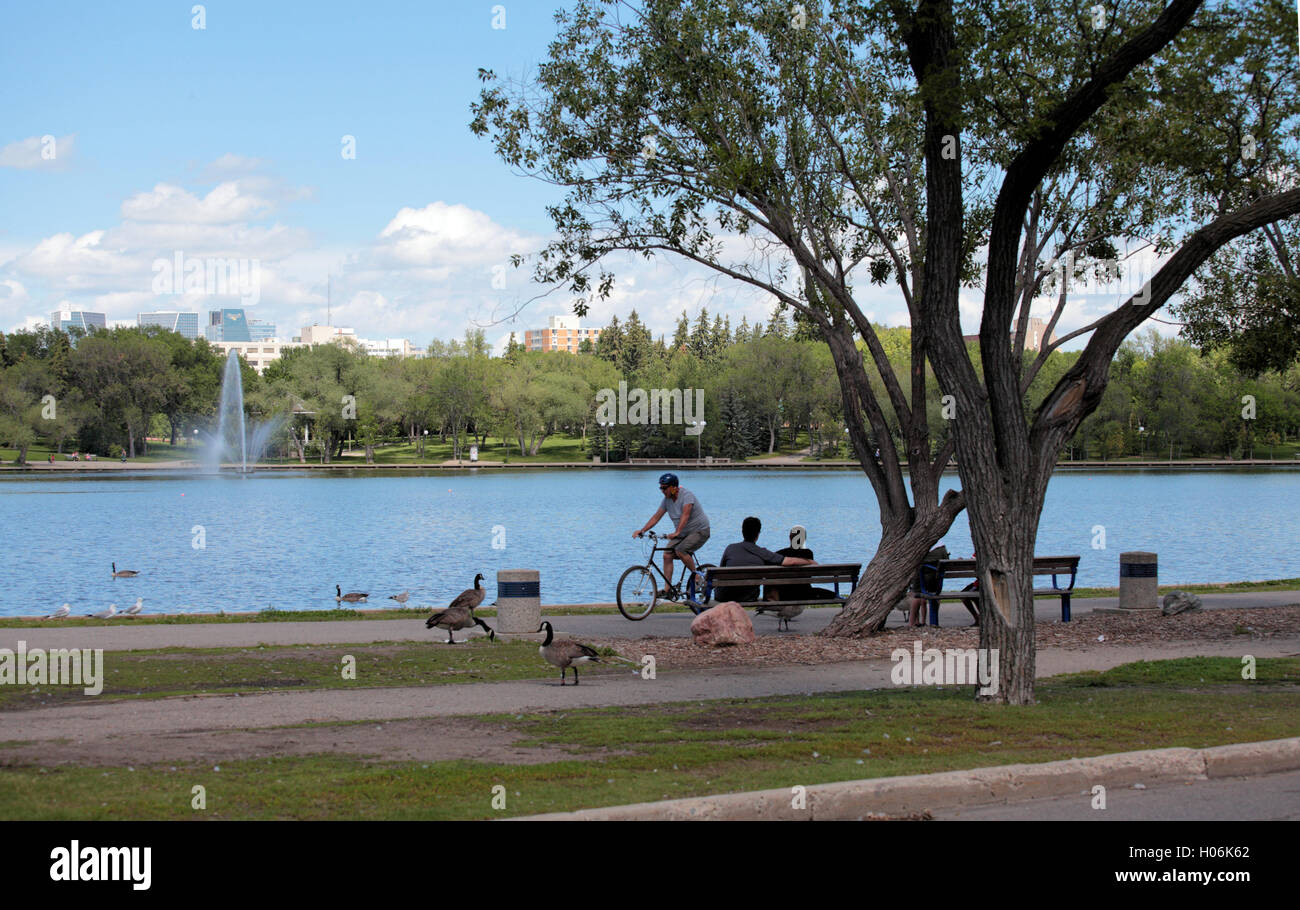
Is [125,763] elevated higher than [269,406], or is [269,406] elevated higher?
[269,406]

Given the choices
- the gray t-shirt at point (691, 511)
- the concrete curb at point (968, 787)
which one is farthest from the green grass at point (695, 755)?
the gray t-shirt at point (691, 511)

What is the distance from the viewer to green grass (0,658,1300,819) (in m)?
6.70

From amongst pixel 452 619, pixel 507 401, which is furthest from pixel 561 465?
pixel 452 619

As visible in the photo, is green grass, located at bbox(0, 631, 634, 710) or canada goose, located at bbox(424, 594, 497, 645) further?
canada goose, located at bbox(424, 594, 497, 645)

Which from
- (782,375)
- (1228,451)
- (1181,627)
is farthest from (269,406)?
(1181,627)

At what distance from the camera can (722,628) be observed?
48.3ft

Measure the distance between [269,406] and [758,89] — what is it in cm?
11755

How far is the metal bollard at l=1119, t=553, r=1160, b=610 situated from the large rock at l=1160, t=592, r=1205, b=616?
→ 0.64 meters

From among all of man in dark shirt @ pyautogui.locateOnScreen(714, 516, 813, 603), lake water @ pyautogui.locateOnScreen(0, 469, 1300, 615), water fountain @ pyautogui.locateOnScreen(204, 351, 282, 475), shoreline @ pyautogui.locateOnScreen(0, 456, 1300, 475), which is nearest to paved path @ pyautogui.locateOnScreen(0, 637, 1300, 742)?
man in dark shirt @ pyautogui.locateOnScreen(714, 516, 813, 603)

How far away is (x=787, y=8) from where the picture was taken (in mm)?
15852

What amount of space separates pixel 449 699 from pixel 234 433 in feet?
429

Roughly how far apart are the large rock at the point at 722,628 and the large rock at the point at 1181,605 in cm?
725

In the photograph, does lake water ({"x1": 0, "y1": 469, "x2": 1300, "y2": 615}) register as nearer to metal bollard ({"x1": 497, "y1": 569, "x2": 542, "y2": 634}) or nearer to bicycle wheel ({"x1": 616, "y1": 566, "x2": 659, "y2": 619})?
bicycle wheel ({"x1": 616, "y1": 566, "x2": 659, "y2": 619})
